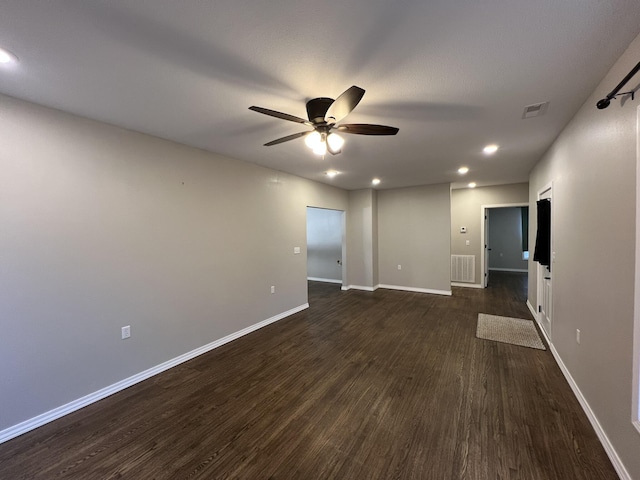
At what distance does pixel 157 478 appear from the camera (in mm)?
1637

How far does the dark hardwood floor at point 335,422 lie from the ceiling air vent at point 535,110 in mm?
2515

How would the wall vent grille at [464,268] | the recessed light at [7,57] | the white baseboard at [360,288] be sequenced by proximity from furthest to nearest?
the wall vent grille at [464,268], the white baseboard at [360,288], the recessed light at [7,57]

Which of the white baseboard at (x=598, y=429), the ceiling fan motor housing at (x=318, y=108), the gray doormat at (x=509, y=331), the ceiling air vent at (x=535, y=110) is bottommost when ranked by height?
the gray doormat at (x=509, y=331)

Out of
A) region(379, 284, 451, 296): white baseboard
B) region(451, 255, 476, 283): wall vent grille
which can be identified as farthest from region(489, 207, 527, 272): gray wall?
region(379, 284, 451, 296): white baseboard

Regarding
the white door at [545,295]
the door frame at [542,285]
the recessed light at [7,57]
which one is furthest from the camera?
the white door at [545,295]

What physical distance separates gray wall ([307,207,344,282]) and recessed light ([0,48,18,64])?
6146 millimetres

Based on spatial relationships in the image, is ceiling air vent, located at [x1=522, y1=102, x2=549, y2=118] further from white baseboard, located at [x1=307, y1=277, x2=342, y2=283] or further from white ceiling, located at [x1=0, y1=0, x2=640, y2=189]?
white baseboard, located at [x1=307, y1=277, x2=342, y2=283]

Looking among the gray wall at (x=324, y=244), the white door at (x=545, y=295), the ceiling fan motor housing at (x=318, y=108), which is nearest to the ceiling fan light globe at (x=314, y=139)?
the ceiling fan motor housing at (x=318, y=108)

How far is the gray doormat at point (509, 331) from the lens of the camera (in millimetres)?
3486

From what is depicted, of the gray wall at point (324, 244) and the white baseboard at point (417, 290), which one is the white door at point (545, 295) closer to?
the white baseboard at point (417, 290)

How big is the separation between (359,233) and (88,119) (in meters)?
5.36

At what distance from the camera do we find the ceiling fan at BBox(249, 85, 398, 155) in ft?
5.63

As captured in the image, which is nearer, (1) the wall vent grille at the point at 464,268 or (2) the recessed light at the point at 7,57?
(2) the recessed light at the point at 7,57

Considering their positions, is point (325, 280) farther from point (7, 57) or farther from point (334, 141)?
point (7, 57)
